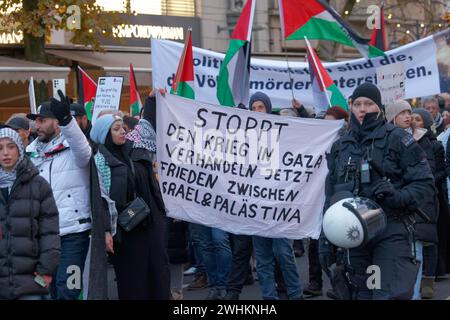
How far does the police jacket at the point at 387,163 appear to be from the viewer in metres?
6.39

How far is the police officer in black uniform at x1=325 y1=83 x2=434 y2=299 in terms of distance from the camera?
634 centimetres

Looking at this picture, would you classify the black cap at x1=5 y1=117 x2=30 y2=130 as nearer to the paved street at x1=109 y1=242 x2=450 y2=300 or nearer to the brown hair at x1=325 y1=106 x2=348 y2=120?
the paved street at x1=109 y1=242 x2=450 y2=300

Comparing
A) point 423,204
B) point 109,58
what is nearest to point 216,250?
point 423,204

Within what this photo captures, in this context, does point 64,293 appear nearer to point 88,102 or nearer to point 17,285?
point 17,285

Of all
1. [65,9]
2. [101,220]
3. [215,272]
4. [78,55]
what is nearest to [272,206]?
[215,272]

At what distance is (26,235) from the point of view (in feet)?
21.6

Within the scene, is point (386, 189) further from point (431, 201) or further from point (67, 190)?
point (431, 201)

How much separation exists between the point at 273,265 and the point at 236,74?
243cm

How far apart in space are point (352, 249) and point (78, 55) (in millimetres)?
15580

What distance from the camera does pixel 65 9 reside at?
18.6 metres

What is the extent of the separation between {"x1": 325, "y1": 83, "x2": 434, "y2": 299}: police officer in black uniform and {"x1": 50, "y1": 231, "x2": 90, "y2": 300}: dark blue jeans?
208 centimetres

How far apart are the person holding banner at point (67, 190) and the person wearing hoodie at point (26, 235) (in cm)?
82

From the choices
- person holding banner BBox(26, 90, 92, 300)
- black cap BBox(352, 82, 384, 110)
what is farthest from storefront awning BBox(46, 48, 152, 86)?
black cap BBox(352, 82, 384, 110)

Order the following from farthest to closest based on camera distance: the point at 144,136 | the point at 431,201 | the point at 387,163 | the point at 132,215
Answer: the point at 431,201
the point at 144,136
the point at 132,215
the point at 387,163
